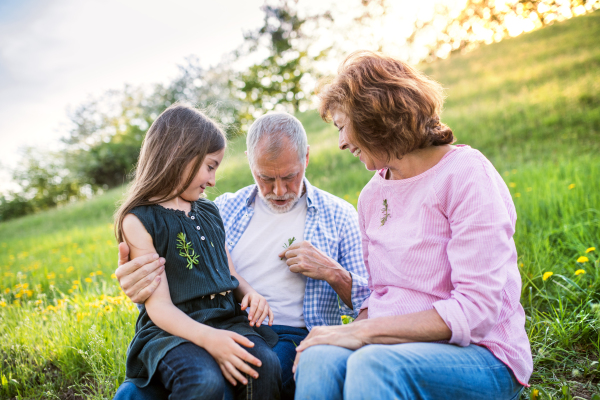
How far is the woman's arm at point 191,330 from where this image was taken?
155 cm

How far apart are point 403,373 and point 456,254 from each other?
0.45 metres

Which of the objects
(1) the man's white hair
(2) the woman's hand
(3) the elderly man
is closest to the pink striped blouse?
(2) the woman's hand

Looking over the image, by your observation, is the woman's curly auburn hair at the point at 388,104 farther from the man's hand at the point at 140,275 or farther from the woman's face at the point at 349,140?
the man's hand at the point at 140,275

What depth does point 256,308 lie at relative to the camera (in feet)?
6.22

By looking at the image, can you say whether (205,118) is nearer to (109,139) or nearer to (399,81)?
(399,81)

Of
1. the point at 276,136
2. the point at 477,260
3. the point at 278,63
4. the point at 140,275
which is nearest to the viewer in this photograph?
the point at 477,260

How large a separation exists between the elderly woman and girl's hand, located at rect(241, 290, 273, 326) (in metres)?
0.40

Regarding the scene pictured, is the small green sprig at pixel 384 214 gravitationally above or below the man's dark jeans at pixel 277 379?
above

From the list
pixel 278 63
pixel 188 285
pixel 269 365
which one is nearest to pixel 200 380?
pixel 269 365

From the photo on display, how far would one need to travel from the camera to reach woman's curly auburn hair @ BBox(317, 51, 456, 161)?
158 centimetres

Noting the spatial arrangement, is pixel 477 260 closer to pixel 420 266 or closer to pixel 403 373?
pixel 420 266

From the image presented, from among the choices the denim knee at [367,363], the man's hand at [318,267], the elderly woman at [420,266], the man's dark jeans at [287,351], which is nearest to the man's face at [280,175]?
the man's hand at [318,267]

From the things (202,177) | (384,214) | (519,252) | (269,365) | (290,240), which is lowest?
(519,252)

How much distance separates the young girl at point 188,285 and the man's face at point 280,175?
282mm
